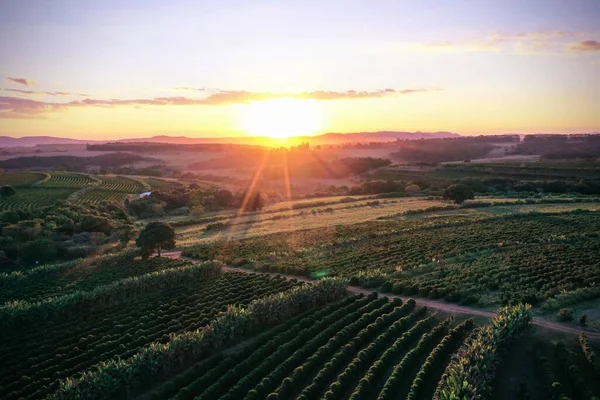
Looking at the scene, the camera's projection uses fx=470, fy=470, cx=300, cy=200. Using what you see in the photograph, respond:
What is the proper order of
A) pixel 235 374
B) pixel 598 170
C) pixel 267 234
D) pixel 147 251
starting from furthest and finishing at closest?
1. pixel 598 170
2. pixel 267 234
3. pixel 147 251
4. pixel 235 374

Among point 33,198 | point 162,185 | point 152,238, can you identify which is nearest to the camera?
point 152,238

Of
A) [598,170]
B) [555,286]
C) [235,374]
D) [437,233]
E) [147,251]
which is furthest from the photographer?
[598,170]

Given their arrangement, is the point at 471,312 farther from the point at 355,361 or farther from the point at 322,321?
the point at 355,361

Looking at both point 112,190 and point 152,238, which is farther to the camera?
point 112,190

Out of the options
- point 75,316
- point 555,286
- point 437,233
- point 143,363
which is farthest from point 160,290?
point 437,233

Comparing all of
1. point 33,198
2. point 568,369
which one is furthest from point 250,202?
point 568,369

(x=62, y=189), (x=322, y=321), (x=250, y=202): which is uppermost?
(x=322, y=321)

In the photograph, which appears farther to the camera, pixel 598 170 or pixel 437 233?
pixel 598 170

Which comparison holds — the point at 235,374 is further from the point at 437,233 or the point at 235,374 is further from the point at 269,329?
the point at 437,233
